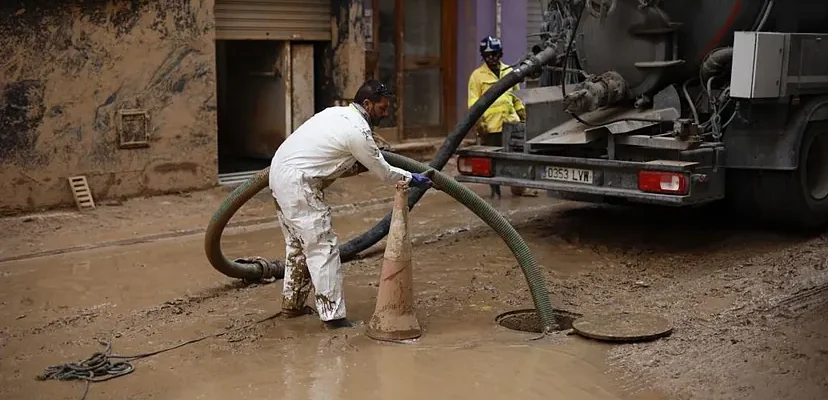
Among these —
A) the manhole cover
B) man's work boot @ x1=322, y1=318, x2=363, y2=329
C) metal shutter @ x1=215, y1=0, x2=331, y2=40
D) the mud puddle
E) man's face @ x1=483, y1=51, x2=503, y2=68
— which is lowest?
the mud puddle

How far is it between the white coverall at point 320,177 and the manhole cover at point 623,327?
1.36 metres

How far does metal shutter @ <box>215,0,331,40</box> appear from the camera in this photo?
10906 millimetres

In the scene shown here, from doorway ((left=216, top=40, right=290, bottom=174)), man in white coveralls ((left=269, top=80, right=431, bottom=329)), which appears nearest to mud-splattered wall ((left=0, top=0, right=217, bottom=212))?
doorway ((left=216, top=40, right=290, bottom=174))

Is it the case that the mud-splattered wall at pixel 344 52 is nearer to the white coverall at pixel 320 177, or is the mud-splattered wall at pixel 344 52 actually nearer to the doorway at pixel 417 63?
the doorway at pixel 417 63

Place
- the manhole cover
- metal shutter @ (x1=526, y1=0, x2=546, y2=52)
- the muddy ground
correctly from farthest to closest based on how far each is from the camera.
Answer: metal shutter @ (x1=526, y1=0, x2=546, y2=52)
the manhole cover
the muddy ground

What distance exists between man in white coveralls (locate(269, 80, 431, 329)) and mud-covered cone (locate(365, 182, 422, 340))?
21 centimetres

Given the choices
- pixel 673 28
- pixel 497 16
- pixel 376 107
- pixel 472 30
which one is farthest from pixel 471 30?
pixel 376 107

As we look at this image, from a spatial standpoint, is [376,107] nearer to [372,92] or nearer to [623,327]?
[372,92]

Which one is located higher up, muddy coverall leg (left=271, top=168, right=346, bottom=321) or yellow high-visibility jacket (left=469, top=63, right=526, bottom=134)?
yellow high-visibility jacket (left=469, top=63, right=526, bottom=134)

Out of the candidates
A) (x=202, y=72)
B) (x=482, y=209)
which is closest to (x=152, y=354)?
(x=482, y=209)

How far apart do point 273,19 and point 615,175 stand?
4.78 metres

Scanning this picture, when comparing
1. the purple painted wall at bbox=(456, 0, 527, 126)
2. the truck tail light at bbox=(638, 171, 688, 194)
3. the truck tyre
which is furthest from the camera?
the purple painted wall at bbox=(456, 0, 527, 126)

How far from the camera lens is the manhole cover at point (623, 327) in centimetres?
594

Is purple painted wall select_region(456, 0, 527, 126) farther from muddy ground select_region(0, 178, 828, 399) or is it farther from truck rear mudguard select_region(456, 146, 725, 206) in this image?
truck rear mudguard select_region(456, 146, 725, 206)
